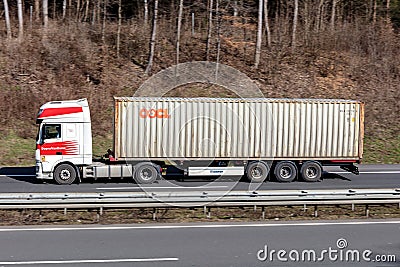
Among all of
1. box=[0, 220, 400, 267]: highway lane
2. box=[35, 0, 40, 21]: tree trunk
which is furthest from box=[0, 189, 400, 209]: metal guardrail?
box=[35, 0, 40, 21]: tree trunk

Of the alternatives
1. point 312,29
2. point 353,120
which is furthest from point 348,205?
point 312,29

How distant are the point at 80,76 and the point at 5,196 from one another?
20976 millimetres

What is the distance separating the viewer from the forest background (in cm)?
3200

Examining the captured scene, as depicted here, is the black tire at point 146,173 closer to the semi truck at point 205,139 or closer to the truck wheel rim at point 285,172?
the semi truck at point 205,139

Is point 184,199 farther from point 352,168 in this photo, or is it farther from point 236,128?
point 352,168

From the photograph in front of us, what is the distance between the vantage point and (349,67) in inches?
1515

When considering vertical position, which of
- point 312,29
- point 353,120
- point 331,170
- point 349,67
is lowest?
point 331,170

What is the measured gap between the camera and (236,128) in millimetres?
21672

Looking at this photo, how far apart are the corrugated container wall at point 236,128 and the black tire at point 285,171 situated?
1.00ft

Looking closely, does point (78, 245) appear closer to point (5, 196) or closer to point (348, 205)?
point (5, 196)

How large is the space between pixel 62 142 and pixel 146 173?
316cm

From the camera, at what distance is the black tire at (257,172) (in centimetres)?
2180

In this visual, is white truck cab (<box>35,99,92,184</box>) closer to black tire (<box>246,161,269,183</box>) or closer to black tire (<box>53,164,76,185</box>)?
black tire (<box>53,164,76,185</box>)

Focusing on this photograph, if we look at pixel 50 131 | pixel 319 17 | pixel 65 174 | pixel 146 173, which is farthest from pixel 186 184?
pixel 319 17
